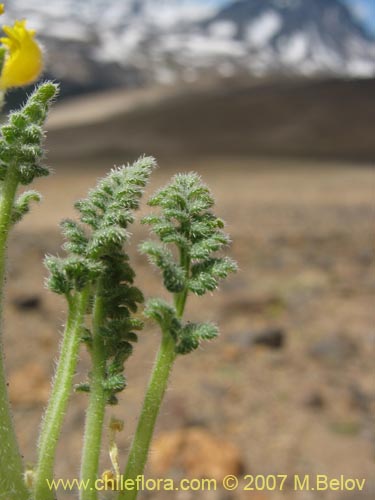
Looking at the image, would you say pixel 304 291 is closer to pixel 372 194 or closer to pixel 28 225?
pixel 28 225

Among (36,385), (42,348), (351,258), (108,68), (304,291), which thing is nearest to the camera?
(36,385)

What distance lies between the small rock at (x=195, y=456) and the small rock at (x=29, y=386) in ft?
4.52

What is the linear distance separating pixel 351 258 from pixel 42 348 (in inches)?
209

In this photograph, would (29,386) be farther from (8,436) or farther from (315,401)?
(8,436)

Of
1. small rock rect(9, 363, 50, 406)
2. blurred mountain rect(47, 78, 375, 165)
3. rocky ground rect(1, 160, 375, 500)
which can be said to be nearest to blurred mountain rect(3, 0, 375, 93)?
blurred mountain rect(47, 78, 375, 165)

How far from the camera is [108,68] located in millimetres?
65875

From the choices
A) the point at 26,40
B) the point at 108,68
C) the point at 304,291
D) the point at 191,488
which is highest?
the point at 108,68

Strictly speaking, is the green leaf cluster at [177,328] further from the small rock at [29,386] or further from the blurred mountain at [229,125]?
the blurred mountain at [229,125]

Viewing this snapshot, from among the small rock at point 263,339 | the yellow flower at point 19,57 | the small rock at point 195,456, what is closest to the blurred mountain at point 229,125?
the small rock at point 263,339

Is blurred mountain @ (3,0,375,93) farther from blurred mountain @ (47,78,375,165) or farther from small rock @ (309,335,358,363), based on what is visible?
small rock @ (309,335,358,363)

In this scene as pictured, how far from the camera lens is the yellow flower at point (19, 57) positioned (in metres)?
1.46

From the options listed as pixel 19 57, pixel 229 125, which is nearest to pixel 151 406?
pixel 19 57

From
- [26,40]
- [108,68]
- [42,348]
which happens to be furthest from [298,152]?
[108,68]

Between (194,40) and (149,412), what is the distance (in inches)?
3934
